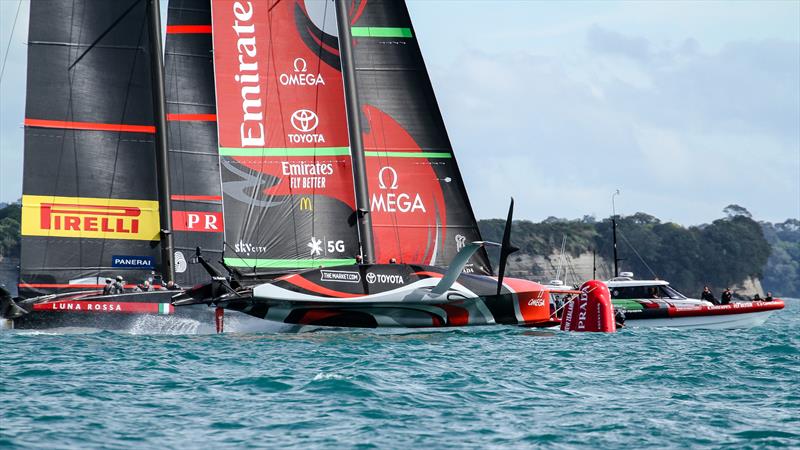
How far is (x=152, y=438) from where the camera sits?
11.5 m

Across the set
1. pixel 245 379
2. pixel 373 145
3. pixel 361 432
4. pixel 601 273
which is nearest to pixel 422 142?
pixel 373 145

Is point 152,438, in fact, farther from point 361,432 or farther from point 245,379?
point 245,379

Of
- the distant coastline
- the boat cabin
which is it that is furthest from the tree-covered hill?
the boat cabin

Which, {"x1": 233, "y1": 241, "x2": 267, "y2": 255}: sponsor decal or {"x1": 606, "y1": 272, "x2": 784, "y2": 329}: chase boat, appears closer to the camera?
{"x1": 233, "y1": 241, "x2": 267, "y2": 255}: sponsor decal

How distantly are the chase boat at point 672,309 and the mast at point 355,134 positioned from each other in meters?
10.6

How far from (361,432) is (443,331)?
13.7 metres

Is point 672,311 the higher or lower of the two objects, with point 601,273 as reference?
lower

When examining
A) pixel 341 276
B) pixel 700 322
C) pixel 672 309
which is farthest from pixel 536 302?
pixel 700 322

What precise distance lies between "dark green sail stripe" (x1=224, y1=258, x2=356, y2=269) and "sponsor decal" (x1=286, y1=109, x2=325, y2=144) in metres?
2.55

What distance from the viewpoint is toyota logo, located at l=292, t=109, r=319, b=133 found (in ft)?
82.1

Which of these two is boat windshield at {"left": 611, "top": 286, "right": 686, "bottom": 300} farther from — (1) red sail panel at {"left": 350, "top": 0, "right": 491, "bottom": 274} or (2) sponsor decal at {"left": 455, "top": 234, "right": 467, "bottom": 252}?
(2) sponsor decal at {"left": 455, "top": 234, "right": 467, "bottom": 252}

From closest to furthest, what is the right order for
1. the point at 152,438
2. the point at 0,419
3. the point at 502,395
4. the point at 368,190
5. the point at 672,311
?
the point at 152,438
the point at 0,419
the point at 502,395
the point at 368,190
the point at 672,311

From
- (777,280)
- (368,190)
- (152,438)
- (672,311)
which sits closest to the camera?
(152,438)

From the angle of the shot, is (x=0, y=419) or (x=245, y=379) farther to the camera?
(x=245, y=379)
